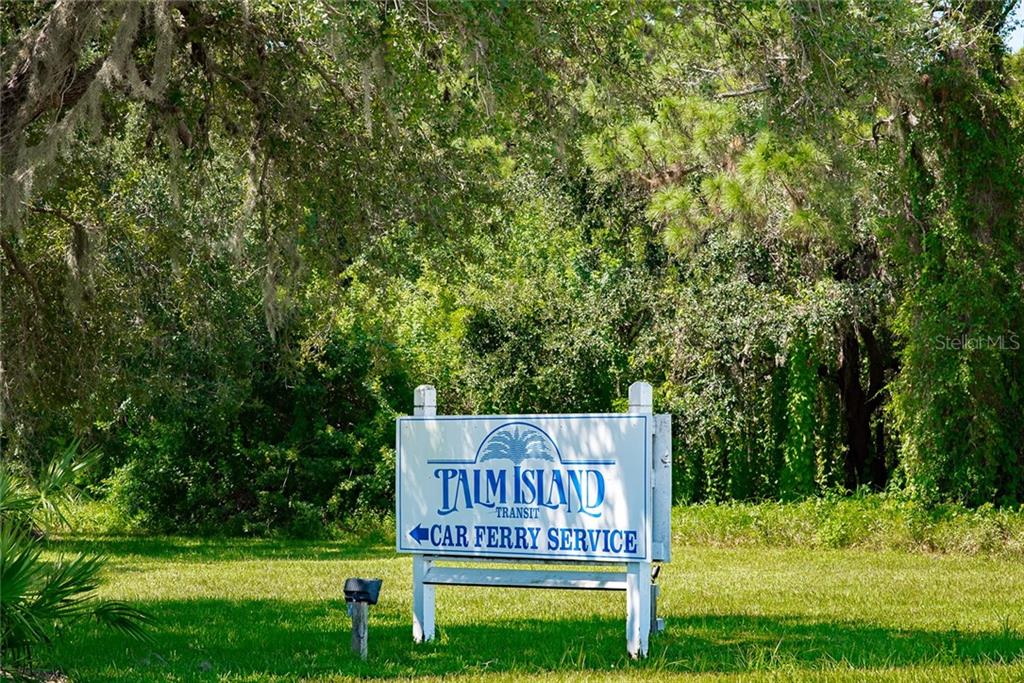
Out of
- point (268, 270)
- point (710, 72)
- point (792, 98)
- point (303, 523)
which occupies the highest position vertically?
point (710, 72)

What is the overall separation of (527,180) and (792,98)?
12.2m

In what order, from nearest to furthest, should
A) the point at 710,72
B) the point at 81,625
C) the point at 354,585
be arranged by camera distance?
1. the point at 354,585
2. the point at 81,625
3. the point at 710,72

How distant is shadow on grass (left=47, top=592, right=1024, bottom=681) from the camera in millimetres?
8781

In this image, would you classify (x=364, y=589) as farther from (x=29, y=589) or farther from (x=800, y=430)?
(x=800, y=430)

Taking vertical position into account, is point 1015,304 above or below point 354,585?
above

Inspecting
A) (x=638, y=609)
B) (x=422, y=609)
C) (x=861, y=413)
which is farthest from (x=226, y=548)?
(x=638, y=609)

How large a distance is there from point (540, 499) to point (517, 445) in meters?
0.42

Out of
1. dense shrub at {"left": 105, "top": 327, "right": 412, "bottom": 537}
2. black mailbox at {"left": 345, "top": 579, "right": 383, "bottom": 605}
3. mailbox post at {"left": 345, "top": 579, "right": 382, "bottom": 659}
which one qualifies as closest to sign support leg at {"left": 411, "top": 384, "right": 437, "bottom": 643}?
mailbox post at {"left": 345, "top": 579, "right": 382, "bottom": 659}

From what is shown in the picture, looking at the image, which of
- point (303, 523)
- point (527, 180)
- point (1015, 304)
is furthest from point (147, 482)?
point (1015, 304)

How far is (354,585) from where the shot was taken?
9078mm

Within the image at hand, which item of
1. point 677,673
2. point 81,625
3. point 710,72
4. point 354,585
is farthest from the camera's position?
point 710,72

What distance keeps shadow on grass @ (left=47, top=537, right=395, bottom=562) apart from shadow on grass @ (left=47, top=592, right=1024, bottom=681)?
26.6 ft

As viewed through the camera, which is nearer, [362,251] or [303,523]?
[362,251]

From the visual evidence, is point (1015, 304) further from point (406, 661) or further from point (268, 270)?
point (406, 661)
